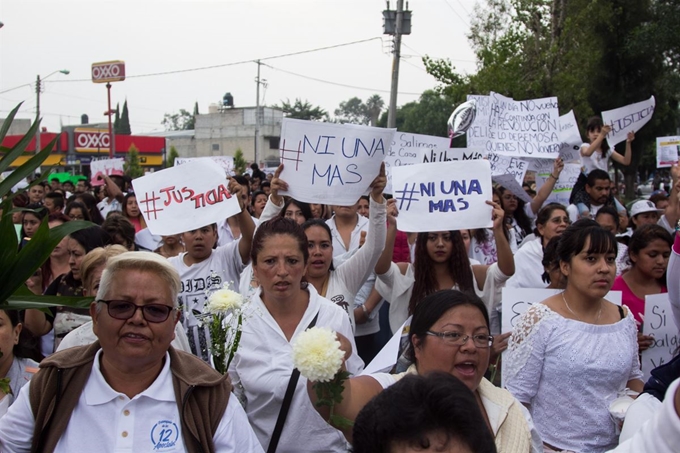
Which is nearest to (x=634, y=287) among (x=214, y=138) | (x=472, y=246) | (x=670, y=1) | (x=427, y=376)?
(x=472, y=246)

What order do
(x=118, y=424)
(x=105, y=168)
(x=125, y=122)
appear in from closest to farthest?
(x=118, y=424), (x=105, y=168), (x=125, y=122)

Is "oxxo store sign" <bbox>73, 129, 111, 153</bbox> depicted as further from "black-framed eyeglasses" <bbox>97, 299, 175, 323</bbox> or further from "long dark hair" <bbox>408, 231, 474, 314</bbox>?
"black-framed eyeglasses" <bbox>97, 299, 175, 323</bbox>

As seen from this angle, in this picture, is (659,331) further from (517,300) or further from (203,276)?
(203,276)

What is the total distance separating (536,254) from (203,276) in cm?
260

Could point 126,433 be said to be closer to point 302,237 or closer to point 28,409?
point 28,409

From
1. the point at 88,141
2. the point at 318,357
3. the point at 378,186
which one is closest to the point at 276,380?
the point at 318,357

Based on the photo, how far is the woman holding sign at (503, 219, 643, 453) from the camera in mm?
3424

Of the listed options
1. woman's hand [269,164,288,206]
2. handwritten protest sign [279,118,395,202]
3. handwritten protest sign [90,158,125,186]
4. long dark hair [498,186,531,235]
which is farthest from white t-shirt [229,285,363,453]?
handwritten protest sign [90,158,125,186]

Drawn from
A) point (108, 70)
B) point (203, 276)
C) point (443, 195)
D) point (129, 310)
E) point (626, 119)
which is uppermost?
point (108, 70)

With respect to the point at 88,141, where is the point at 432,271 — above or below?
below

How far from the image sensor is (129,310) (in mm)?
2488

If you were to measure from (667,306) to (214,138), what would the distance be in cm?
7435

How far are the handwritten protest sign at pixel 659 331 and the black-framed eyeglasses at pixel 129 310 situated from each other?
10.6 ft

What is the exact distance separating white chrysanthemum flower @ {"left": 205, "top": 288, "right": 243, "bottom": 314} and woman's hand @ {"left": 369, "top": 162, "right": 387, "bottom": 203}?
1.93 meters
